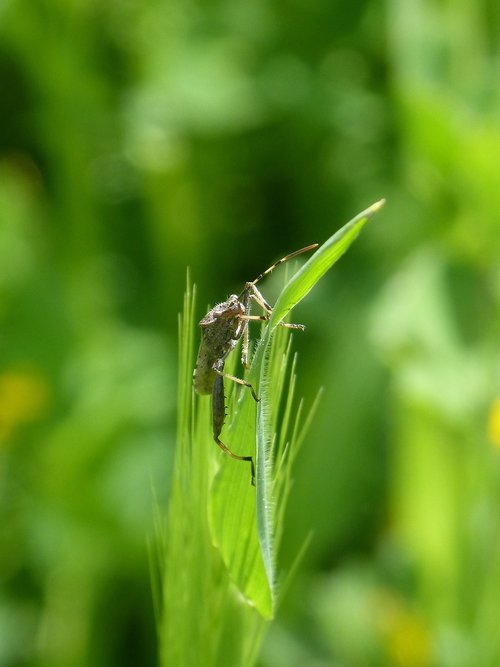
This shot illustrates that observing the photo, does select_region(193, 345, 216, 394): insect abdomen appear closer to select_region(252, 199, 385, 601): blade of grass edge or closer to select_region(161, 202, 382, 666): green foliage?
select_region(161, 202, 382, 666): green foliage

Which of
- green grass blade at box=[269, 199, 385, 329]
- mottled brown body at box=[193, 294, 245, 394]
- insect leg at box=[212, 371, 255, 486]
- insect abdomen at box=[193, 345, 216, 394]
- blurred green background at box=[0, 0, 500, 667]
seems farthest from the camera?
blurred green background at box=[0, 0, 500, 667]

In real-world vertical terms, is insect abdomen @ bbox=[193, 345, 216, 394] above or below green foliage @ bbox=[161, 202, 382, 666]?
above

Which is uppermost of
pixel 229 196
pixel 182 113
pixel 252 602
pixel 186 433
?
pixel 182 113

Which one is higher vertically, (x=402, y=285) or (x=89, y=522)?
(x=402, y=285)

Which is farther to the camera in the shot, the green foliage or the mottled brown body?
the mottled brown body

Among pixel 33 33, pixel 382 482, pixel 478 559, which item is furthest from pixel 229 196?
pixel 478 559

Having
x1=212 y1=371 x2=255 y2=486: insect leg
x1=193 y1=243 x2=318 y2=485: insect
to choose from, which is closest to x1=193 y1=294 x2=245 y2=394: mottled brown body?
x1=193 y1=243 x2=318 y2=485: insect

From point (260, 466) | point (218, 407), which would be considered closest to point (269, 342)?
point (260, 466)

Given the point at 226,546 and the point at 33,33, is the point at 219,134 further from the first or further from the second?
the point at 226,546

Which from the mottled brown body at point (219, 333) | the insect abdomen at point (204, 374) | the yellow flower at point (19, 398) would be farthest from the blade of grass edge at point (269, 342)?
the yellow flower at point (19, 398)
